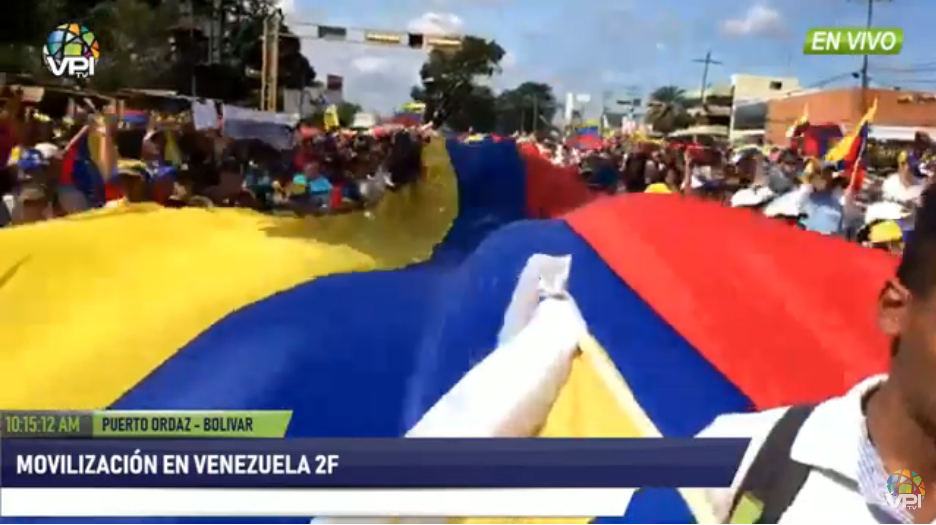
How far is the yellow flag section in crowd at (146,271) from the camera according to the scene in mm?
1875

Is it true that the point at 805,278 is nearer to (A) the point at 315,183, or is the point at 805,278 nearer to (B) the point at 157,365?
(A) the point at 315,183

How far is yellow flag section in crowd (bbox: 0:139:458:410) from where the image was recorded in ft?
6.15

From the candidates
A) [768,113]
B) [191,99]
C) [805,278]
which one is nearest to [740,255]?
[805,278]

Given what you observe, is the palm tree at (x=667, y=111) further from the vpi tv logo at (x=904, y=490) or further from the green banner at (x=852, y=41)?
the vpi tv logo at (x=904, y=490)

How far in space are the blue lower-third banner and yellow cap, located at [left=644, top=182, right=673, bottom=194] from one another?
43 cm

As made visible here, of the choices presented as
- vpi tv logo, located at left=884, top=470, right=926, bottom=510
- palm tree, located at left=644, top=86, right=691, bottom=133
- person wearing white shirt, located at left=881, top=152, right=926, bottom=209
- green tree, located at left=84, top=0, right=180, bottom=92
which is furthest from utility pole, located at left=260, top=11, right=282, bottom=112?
vpi tv logo, located at left=884, top=470, right=926, bottom=510

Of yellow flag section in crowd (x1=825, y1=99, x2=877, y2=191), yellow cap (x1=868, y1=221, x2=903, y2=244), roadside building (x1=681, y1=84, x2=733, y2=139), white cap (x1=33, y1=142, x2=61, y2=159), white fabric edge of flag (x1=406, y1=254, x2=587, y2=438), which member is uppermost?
A: roadside building (x1=681, y1=84, x2=733, y2=139)

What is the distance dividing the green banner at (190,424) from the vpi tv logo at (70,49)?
1.86ft

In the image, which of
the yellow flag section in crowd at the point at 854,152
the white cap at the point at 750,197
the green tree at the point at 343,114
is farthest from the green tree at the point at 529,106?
the yellow flag section in crowd at the point at 854,152

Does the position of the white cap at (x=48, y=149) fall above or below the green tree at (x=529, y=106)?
below

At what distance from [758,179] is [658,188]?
17 cm

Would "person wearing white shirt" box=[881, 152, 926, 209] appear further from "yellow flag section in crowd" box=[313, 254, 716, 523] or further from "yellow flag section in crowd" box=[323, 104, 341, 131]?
"yellow flag section in crowd" box=[323, 104, 341, 131]

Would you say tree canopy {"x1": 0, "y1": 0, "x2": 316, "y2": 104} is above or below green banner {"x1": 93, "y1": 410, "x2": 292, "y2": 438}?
above

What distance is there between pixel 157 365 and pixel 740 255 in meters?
0.99
